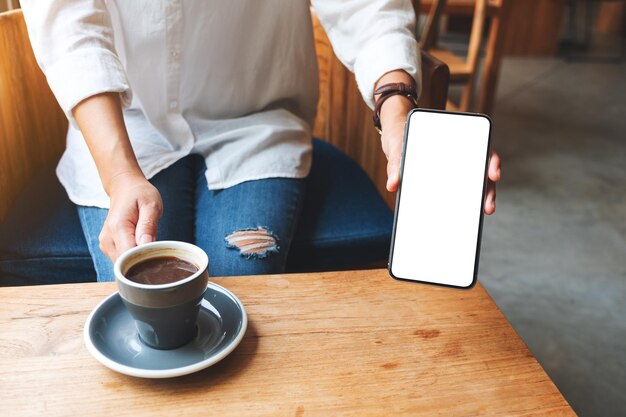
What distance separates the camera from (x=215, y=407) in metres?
0.57

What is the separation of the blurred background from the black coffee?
3.49ft

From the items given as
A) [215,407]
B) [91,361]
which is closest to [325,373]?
[215,407]

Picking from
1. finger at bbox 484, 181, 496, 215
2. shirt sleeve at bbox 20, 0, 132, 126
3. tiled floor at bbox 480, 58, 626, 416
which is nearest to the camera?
finger at bbox 484, 181, 496, 215

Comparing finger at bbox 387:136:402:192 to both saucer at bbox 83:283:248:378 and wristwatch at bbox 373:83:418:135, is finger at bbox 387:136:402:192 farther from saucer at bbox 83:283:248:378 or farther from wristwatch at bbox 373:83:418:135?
saucer at bbox 83:283:248:378

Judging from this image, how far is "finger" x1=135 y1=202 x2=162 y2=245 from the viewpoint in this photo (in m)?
0.70

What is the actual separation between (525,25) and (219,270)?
4531 millimetres

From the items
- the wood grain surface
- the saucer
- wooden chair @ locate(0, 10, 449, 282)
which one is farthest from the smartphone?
the wood grain surface

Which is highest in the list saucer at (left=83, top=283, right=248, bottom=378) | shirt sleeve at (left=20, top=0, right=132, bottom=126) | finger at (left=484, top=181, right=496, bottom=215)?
shirt sleeve at (left=20, top=0, right=132, bottom=126)

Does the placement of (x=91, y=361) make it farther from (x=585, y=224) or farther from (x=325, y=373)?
(x=585, y=224)

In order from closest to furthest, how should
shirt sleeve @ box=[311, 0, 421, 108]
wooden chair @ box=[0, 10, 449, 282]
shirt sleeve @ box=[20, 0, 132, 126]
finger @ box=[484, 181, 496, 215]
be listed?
1. finger @ box=[484, 181, 496, 215]
2. shirt sleeve @ box=[20, 0, 132, 126]
3. shirt sleeve @ box=[311, 0, 421, 108]
4. wooden chair @ box=[0, 10, 449, 282]

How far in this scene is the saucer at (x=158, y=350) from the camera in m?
0.59

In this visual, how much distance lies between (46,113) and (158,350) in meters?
0.84

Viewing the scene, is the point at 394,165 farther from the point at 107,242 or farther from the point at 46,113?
the point at 46,113

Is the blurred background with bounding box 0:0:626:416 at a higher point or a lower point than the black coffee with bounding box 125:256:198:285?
lower
